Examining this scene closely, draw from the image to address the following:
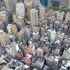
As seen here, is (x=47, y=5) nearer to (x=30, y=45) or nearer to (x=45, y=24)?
(x=45, y=24)

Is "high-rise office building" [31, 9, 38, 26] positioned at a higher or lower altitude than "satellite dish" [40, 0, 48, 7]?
lower

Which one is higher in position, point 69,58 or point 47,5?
point 47,5

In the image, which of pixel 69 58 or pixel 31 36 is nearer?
pixel 69 58

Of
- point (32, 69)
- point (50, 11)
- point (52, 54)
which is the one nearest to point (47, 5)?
point (50, 11)

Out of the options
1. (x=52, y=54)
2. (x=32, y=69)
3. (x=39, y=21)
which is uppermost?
(x=39, y=21)

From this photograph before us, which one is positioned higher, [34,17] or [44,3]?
[44,3]

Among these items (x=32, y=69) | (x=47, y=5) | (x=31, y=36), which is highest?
(x=47, y=5)

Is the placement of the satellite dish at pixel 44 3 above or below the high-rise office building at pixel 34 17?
above

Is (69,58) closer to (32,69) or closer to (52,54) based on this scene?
(52,54)

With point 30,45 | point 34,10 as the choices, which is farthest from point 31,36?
point 34,10
